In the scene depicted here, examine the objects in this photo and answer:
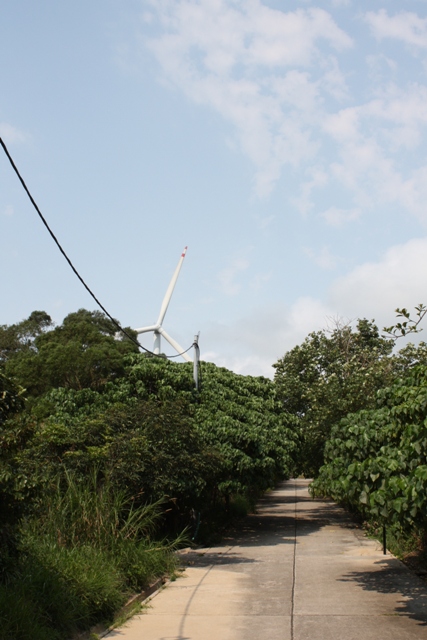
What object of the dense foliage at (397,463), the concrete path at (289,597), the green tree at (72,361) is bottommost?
the concrete path at (289,597)

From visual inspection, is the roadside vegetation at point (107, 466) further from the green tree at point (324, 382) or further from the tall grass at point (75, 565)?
the green tree at point (324, 382)

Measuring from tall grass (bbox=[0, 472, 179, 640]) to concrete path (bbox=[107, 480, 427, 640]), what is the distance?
52 centimetres

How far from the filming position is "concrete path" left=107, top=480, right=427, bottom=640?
959 cm

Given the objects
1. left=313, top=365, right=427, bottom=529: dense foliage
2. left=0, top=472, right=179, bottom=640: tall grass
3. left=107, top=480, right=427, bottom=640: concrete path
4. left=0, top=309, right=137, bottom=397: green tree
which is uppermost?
left=0, top=309, right=137, bottom=397: green tree

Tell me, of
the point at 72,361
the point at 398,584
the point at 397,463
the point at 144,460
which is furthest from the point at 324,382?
the point at 397,463

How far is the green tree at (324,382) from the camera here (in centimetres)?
2781

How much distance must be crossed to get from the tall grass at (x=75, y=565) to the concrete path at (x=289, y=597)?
20.6 inches

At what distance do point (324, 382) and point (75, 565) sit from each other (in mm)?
22119

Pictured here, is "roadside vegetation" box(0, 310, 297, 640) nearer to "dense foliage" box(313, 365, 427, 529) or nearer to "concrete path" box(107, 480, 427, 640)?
"concrete path" box(107, 480, 427, 640)

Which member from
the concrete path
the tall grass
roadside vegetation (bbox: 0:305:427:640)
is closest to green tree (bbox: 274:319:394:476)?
roadside vegetation (bbox: 0:305:427:640)

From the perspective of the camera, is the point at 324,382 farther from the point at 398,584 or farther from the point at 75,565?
the point at 75,565

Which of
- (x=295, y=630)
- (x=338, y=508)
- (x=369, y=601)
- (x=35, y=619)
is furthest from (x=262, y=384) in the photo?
(x=35, y=619)

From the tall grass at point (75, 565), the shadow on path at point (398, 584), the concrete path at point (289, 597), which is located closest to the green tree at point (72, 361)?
the concrete path at point (289, 597)

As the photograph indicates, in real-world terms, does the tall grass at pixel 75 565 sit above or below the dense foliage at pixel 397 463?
below
